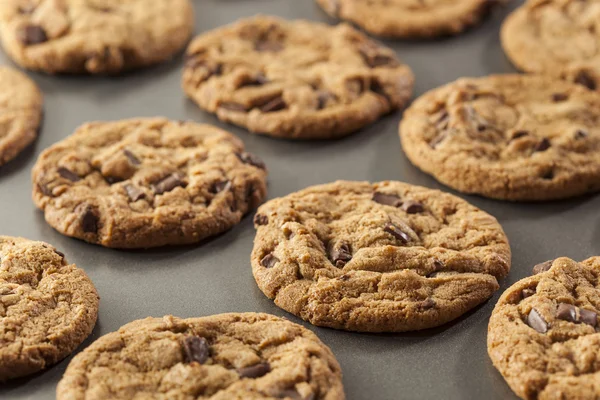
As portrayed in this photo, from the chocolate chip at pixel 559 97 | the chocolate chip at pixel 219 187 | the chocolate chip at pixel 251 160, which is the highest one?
the chocolate chip at pixel 559 97

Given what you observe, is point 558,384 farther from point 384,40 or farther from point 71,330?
point 384,40

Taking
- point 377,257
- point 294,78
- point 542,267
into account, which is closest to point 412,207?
point 377,257

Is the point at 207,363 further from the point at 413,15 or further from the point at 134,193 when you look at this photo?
the point at 413,15

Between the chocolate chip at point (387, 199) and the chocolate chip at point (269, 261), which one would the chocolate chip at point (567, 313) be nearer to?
the chocolate chip at point (387, 199)

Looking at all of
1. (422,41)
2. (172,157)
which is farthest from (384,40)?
(172,157)

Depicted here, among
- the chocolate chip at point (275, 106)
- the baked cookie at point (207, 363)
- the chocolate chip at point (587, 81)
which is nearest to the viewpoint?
the baked cookie at point (207, 363)

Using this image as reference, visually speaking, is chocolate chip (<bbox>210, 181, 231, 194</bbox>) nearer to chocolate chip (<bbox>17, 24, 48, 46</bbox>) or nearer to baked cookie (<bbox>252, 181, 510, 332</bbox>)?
baked cookie (<bbox>252, 181, 510, 332</bbox>)

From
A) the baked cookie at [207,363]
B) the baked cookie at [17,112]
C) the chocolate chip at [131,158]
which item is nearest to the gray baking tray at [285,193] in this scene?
the baked cookie at [17,112]
